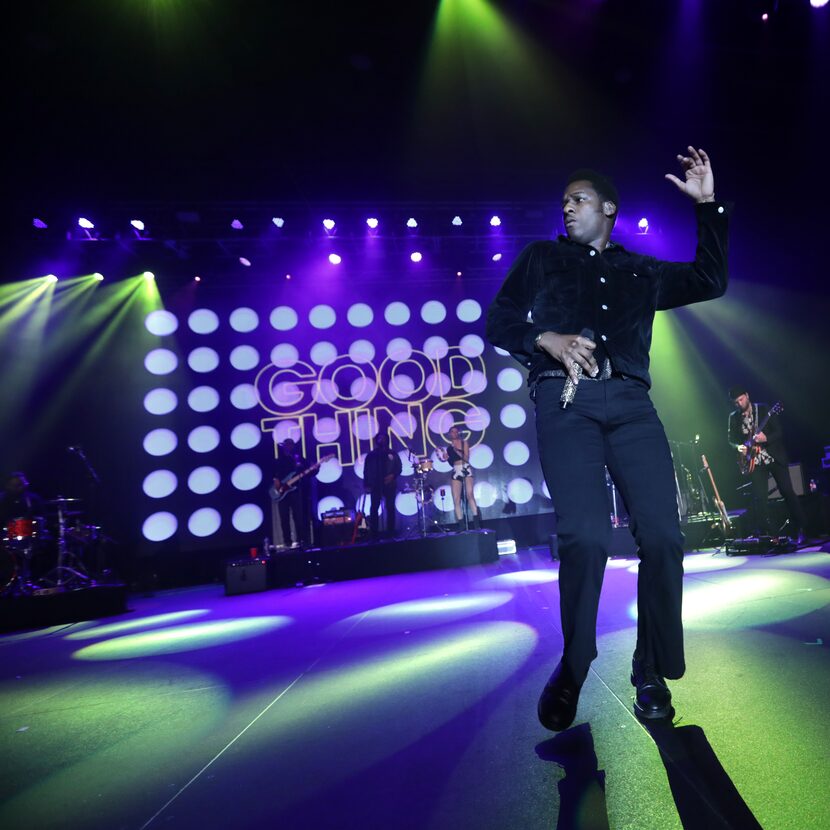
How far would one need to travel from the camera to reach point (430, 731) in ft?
5.94

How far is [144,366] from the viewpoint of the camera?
1082 centimetres

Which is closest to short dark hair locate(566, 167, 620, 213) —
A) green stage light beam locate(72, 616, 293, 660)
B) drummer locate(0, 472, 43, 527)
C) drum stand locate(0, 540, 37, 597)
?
green stage light beam locate(72, 616, 293, 660)

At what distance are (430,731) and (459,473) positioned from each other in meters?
8.30

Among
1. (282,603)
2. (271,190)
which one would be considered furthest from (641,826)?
(271,190)

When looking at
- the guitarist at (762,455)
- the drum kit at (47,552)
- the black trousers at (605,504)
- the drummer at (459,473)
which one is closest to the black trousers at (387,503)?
the drummer at (459,473)

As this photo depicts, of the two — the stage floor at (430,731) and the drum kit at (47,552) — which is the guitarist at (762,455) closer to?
the stage floor at (430,731)

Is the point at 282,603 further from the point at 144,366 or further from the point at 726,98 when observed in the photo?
the point at 726,98

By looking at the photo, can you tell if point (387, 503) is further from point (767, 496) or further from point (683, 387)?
point (683, 387)

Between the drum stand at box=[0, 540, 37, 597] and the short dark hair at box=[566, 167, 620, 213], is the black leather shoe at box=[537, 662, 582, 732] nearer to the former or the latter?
the short dark hair at box=[566, 167, 620, 213]

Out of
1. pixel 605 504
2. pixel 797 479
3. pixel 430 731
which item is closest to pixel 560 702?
pixel 430 731

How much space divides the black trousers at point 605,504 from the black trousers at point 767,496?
18.3 feet

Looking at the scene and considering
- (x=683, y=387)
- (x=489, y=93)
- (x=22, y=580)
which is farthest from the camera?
(x=683, y=387)

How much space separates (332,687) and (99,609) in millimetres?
5669

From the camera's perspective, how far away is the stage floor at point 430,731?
1273 millimetres
